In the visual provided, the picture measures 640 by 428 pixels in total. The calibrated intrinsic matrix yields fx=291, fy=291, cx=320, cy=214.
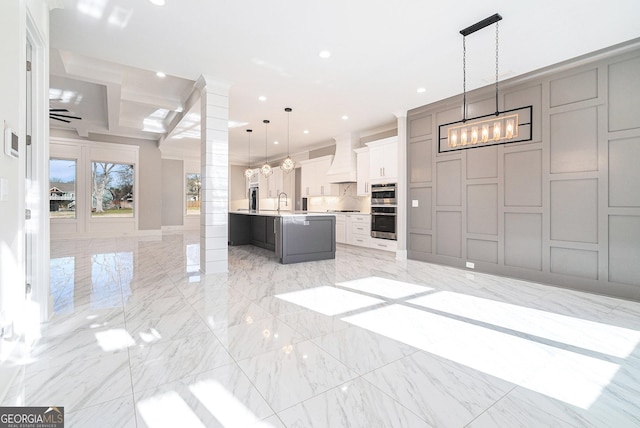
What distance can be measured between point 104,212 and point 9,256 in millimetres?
8839

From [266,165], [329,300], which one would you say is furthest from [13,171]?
[266,165]

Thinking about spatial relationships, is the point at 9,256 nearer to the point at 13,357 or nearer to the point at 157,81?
the point at 13,357

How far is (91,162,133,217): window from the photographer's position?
888 centimetres

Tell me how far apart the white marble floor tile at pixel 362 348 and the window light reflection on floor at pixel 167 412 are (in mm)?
953

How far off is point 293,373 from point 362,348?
0.59 metres

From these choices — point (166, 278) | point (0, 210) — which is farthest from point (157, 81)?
point (0, 210)

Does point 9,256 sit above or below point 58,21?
below

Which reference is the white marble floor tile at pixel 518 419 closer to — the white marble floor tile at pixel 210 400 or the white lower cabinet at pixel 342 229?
the white marble floor tile at pixel 210 400

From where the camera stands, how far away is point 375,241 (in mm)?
6910

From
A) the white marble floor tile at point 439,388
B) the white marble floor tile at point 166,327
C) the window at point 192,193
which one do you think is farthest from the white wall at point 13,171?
the window at point 192,193

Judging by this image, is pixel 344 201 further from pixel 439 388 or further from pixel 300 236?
pixel 439 388

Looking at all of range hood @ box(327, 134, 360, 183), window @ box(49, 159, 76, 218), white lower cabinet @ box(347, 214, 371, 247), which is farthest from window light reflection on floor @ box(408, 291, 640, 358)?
window @ box(49, 159, 76, 218)

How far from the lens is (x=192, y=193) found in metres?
11.6

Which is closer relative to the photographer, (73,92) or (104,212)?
(73,92)
